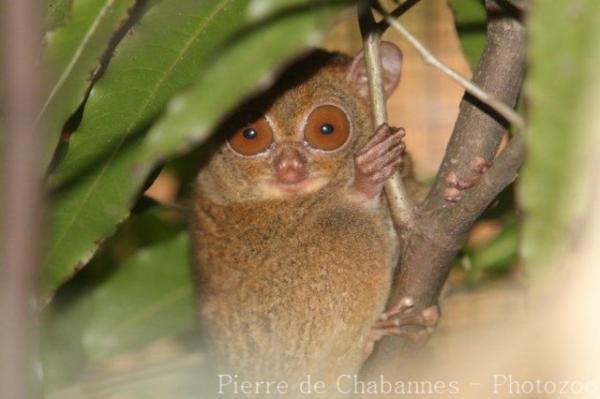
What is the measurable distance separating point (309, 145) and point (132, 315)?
830mm

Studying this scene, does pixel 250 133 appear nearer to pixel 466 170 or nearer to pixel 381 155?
pixel 381 155

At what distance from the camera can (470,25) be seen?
2.36m

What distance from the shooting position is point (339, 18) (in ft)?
3.91

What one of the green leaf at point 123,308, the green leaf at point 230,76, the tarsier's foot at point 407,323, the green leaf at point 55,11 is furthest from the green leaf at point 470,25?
the green leaf at point 230,76

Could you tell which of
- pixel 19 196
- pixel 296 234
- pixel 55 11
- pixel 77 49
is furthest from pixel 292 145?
pixel 19 196

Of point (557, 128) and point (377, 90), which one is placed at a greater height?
point (377, 90)

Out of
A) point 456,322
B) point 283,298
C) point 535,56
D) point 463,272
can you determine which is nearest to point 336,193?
point 283,298

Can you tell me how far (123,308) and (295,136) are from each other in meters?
0.82

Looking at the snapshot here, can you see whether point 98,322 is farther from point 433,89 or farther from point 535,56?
point 433,89

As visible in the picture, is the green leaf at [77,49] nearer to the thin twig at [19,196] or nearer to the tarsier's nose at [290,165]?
the tarsier's nose at [290,165]

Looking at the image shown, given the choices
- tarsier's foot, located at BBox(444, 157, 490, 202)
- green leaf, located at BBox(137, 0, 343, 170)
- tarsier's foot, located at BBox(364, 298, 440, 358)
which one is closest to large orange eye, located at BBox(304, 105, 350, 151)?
tarsier's foot, located at BBox(364, 298, 440, 358)

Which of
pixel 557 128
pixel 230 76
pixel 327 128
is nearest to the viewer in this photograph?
pixel 557 128

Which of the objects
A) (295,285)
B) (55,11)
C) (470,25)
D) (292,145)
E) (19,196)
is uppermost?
(470,25)

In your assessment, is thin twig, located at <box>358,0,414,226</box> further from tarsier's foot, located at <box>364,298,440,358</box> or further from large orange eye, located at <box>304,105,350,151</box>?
large orange eye, located at <box>304,105,350,151</box>
